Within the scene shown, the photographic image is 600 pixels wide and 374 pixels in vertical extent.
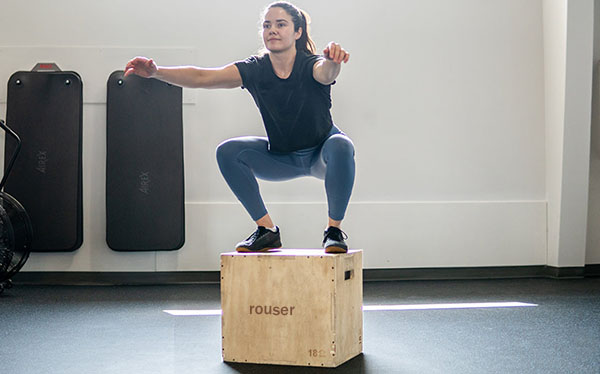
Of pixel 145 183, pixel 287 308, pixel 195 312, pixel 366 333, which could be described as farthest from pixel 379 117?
pixel 287 308

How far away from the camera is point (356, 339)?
2422 millimetres

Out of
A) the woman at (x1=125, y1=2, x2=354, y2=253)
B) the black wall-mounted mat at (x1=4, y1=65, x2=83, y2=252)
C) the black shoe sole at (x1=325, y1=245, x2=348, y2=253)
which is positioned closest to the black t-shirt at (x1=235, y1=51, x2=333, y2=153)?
the woman at (x1=125, y1=2, x2=354, y2=253)

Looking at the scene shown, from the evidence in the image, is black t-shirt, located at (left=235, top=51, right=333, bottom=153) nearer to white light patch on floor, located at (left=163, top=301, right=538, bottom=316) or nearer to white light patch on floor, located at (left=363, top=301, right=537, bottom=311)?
white light patch on floor, located at (left=163, top=301, right=538, bottom=316)

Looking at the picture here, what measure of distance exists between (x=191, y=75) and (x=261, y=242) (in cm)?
65

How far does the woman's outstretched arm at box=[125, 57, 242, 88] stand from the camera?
2328 mm

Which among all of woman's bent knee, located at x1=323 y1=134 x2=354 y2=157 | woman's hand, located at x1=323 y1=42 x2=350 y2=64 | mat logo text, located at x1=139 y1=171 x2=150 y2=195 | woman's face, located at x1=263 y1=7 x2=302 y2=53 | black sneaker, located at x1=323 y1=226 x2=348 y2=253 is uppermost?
woman's face, located at x1=263 y1=7 x2=302 y2=53

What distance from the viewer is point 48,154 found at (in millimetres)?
4449

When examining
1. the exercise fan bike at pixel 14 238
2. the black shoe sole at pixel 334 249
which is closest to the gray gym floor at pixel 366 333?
the exercise fan bike at pixel 14 238

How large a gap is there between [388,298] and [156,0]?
8.38 ft

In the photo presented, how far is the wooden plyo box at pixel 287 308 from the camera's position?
2203 mm

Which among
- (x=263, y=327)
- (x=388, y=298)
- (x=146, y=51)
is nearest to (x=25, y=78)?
(x=146, y=51)

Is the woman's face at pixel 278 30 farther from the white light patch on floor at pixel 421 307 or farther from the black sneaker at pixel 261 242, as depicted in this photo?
the white light patch on floor at pixel 421 307

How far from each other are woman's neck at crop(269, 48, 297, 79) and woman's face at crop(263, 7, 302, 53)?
0.7 inches

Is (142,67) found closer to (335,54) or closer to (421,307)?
(335,54)
